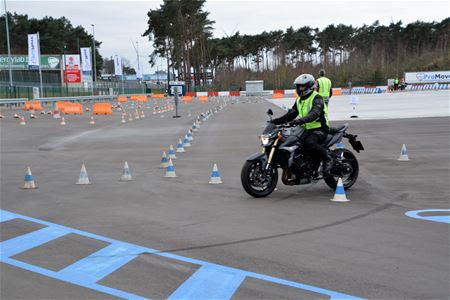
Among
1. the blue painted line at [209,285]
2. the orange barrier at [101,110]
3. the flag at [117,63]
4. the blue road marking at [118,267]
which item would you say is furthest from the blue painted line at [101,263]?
the flag at [117,63]

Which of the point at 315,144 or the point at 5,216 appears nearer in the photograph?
the point at 5,216

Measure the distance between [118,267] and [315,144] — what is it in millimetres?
4687

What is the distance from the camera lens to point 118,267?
5.62 metres

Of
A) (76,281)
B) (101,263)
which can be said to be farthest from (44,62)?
(76,281)

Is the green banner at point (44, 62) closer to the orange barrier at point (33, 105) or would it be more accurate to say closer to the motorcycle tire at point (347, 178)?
the orange barrier at point (33, 105)

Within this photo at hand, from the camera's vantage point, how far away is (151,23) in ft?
331

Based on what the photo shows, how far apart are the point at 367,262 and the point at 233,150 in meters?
10.9

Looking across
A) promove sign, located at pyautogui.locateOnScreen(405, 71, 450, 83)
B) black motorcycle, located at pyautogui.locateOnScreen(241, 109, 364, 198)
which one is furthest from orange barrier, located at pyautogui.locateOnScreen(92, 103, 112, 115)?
promove sign, located at pyautogui.locateOnScreen(405, 71, 450, 83)

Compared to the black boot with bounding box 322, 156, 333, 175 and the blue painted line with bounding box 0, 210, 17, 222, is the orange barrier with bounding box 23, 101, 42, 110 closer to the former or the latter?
the blue painted line with bounding box 0, 210, 17, 222

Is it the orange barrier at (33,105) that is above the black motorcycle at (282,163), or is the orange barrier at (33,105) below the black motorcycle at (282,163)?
above

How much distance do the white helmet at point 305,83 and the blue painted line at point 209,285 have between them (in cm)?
470

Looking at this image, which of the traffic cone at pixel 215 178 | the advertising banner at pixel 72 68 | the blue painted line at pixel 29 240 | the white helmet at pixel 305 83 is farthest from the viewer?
the advertising banner at pixel 72 68

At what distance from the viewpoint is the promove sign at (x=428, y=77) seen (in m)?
73.5

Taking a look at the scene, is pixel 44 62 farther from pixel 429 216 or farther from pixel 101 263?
pixel 101 263
